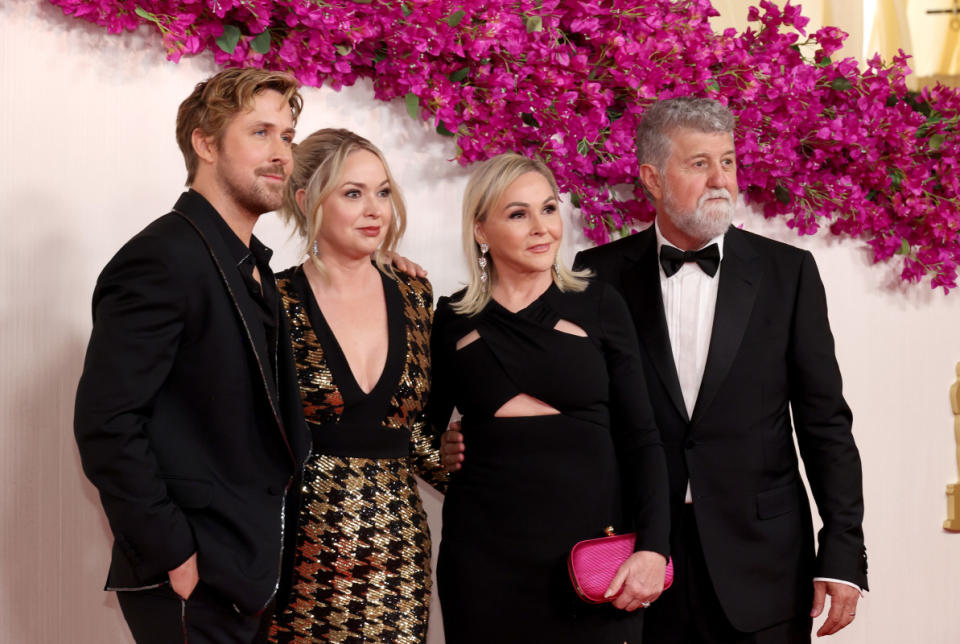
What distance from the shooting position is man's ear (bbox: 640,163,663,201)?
303cm

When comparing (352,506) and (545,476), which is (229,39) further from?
(545,476)

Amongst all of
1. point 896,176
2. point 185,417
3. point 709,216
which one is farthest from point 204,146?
point 896,176

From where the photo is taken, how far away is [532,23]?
347 cm

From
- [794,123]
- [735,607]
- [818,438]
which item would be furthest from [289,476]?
[794,123]

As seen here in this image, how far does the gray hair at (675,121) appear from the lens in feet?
9.81

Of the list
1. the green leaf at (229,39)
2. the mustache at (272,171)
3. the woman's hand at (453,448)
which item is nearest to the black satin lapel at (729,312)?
the woman's hand at (453,448)

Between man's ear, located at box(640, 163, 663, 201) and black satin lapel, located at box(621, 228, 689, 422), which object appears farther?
man's ear, located at box(640, 163, 663, 201)

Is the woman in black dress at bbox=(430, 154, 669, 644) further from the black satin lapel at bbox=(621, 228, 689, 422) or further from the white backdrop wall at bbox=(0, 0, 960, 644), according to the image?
the white backdrop wall at bbox=(0, 0, 960, 644)

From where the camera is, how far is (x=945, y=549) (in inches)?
178

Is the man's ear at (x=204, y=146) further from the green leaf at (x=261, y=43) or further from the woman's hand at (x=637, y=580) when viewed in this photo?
the woman's hand at (x=637, y=580)

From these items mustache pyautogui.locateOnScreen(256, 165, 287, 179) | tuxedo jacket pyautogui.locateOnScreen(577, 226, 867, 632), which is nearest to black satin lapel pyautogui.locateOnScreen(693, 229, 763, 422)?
tuxedo jacket pyautogui.locateOnScreen(577, 226, 867, 632)

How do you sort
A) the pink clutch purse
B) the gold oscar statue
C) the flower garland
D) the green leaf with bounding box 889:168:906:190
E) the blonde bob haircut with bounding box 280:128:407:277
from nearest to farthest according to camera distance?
the pink clutch purse
the blonde bob haircut with bounding box 280:128:407:277
the flower garland
the green leaf with bounding box 889:168:906:190
the gold oscar statue

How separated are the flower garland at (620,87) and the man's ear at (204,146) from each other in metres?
0.76

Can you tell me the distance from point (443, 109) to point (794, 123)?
1425 millimetres
